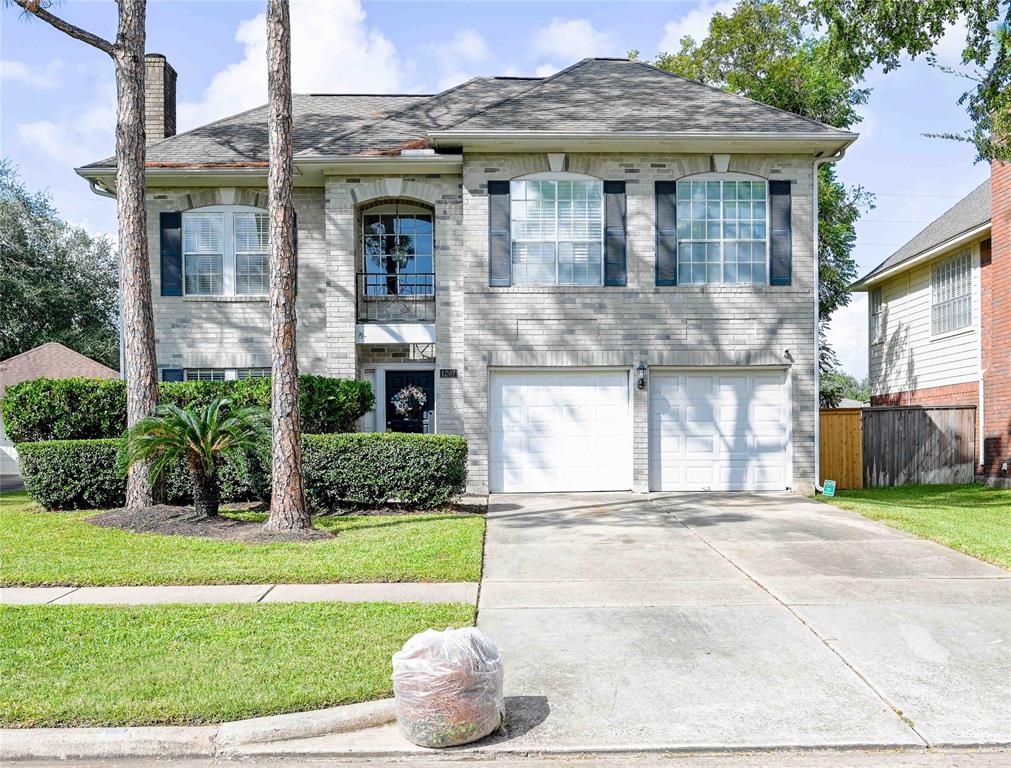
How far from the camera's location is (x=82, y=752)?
4.36 metres

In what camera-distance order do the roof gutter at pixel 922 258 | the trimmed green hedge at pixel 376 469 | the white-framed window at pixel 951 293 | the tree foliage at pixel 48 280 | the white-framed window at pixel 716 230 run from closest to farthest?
1. the trimmed green hedge at pixel 376 469
2. the white-framed window at pixel 716 230
3. the roof gutter at pixel 922 258
4. the white-framed window at pixel 951 293
5. the tree foliage at pixel 48 280

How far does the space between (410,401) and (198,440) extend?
586 cm

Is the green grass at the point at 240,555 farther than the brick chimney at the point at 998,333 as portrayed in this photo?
No

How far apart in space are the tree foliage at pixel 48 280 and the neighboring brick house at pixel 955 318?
1128 inches

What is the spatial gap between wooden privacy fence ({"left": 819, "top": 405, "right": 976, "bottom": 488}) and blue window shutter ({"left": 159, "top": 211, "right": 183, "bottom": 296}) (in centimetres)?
1335

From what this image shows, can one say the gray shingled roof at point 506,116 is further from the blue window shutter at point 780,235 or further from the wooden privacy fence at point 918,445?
the wooden privacy fence at point 918,445

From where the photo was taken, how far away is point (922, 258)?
20.3 meters

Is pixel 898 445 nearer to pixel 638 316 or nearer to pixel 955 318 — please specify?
pixel 955 318

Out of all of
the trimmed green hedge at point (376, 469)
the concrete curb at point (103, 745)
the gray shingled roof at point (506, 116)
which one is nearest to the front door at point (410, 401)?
the trimmed green hedge at point (376, 469)

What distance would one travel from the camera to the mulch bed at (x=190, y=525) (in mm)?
9953

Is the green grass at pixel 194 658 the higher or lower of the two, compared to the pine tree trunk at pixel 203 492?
lower

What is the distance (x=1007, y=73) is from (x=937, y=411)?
8.12 meters

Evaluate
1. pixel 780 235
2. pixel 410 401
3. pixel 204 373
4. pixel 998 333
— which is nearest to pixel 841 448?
pixel 998 333

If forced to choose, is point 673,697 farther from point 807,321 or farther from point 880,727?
point 807,321
